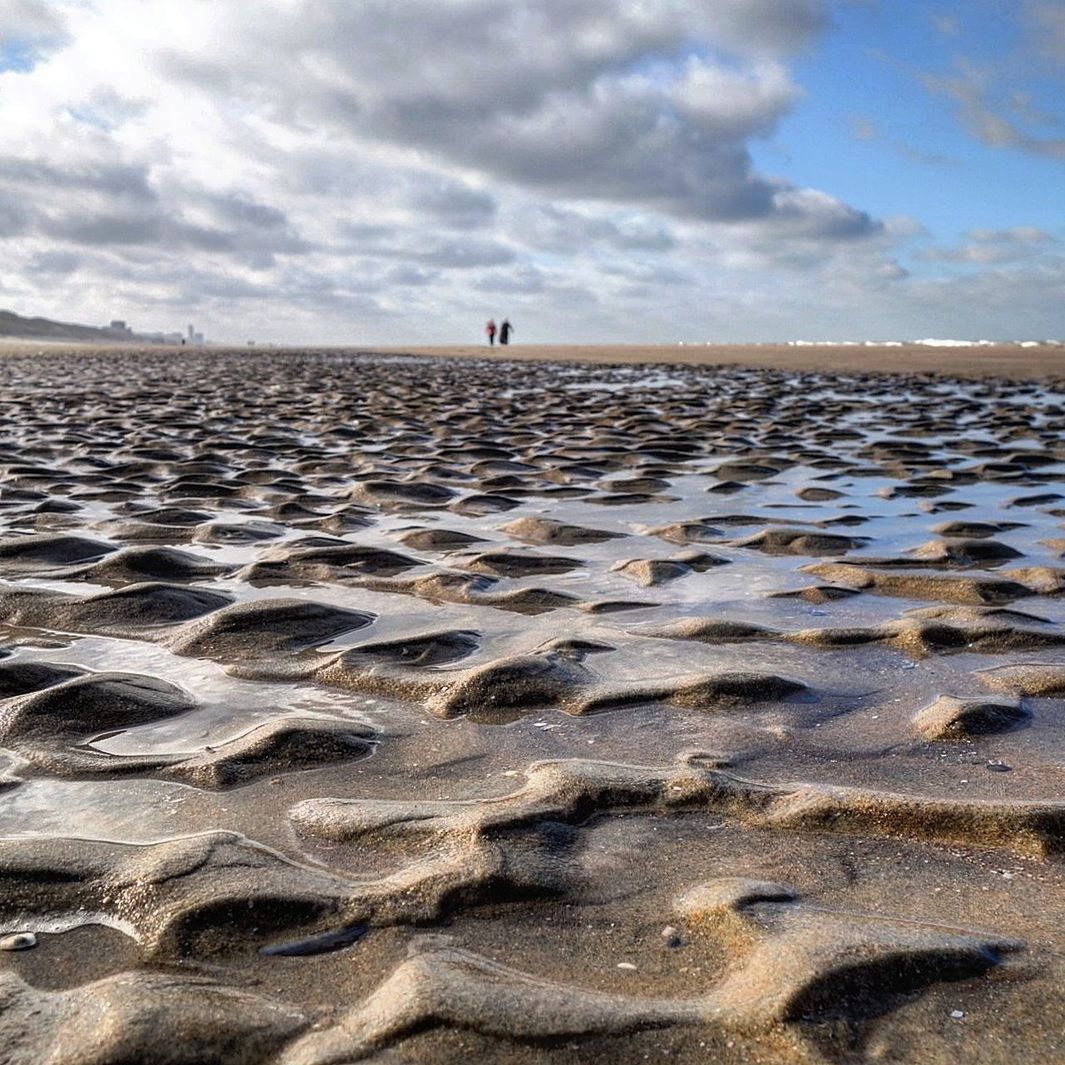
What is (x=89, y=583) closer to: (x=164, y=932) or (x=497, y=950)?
(x=164, y=932)

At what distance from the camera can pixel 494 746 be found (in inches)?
99.3

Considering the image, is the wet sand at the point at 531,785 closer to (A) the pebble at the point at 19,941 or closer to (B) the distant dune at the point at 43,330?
(A) the pebble at the point at 19,941

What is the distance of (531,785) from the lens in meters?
2.27

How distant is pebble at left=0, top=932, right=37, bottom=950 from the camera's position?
162 cm

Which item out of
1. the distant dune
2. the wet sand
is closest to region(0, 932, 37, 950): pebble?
the wet sand

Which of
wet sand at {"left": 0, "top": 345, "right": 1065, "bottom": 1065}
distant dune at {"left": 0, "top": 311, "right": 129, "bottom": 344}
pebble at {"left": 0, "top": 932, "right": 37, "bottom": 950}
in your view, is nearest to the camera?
wet sand at {"left": 0, "top": 345, "right": 1065, "bottom": 1065}

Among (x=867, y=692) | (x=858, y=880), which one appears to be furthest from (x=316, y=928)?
(x=867, y=692)

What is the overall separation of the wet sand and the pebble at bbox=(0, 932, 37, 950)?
2 cm

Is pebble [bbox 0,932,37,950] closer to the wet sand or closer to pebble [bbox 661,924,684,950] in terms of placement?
the wet sand

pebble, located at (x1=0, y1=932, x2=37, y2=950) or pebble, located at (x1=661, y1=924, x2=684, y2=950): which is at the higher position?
pebble, located at (x1=661, y1=924, x2=684, y2=950)

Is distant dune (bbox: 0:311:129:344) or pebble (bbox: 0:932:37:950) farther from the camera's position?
distant dune (bbox: 0:311:129:344)

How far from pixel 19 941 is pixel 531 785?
1.01 m

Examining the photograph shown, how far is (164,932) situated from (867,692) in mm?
1953

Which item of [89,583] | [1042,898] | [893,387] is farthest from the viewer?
[893,387]
